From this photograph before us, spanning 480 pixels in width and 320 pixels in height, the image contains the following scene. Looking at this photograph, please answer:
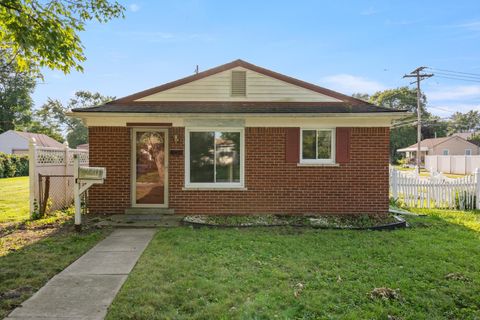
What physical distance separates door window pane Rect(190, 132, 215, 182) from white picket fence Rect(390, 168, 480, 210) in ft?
22.4

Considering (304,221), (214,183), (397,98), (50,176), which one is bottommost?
(304,221)

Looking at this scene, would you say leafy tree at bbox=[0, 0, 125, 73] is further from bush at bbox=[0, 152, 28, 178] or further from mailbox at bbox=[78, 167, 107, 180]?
bush at bbox=[0, 152, 28, 178]

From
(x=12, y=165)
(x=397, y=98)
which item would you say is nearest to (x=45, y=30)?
(x=12, y=165)

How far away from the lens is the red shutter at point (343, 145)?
874 cm

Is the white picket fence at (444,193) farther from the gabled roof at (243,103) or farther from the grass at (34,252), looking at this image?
the grass at (34,252)

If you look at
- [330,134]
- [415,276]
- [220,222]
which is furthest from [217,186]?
[415,276]

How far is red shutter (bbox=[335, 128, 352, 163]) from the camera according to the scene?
8.74 meters

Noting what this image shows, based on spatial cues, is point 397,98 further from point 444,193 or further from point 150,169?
point 150,169

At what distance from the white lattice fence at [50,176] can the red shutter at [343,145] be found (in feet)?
24.5

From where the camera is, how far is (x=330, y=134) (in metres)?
8.88

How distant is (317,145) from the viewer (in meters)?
8.91

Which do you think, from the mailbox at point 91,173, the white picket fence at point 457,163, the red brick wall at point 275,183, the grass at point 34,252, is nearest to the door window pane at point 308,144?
the red brick wall at point 275,183

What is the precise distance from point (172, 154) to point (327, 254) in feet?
16.2

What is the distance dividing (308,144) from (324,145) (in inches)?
17.4
